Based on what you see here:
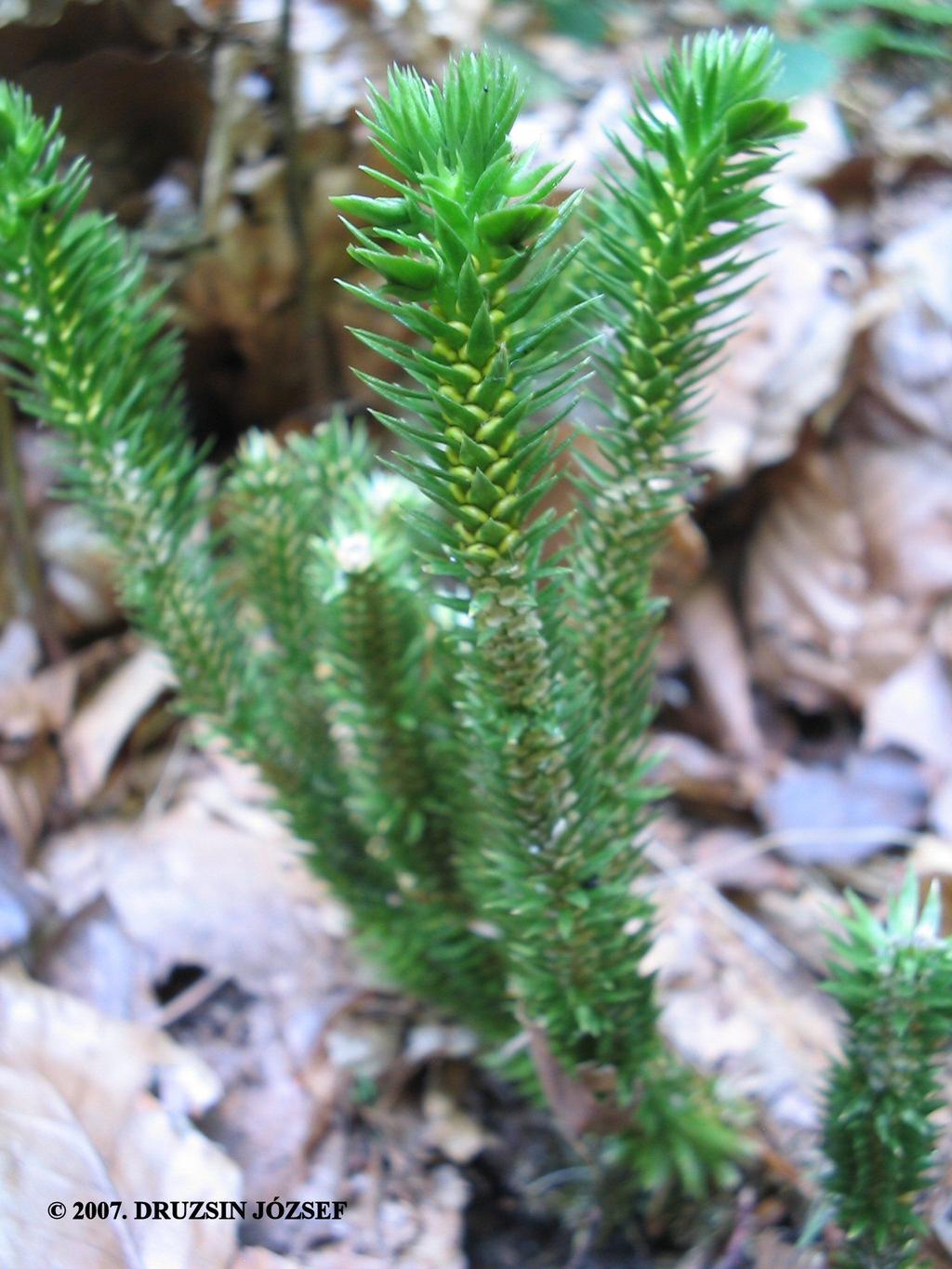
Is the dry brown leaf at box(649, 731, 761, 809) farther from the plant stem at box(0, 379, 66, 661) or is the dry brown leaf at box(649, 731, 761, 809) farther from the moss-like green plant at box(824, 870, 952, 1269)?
the plant stem at box(0, 379, 66, 661)

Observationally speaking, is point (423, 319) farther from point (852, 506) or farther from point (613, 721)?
point (852, 506)

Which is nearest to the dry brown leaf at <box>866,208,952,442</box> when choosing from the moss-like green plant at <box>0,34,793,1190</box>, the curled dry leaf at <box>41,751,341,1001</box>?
the moss-like green plant at <box>0,34,793,1190</box>

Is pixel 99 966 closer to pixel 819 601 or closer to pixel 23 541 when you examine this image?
pixel 23 541

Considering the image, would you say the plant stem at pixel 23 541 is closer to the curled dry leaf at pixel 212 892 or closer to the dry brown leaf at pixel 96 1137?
the curled dry leaf at pixel 212 892

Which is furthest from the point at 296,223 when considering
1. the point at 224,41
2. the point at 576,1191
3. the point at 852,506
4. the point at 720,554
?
the point at 576,1191

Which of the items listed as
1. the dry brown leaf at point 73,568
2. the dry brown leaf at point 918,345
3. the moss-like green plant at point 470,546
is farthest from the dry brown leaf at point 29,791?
the dry brown leaf at point 918,345

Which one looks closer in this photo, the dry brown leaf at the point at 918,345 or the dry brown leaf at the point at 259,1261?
the dry brown leaf at the point at 259,1261

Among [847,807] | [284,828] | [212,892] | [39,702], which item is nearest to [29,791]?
[39,702]
